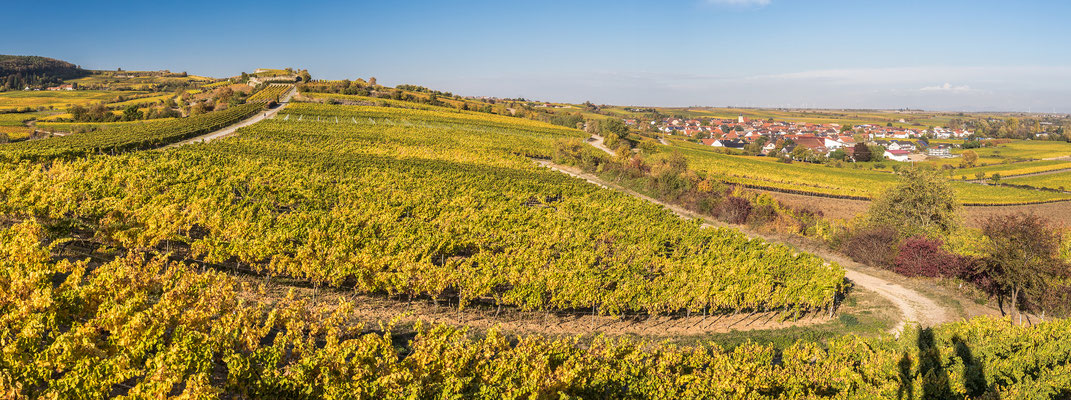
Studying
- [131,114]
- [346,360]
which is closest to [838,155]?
[346,360]

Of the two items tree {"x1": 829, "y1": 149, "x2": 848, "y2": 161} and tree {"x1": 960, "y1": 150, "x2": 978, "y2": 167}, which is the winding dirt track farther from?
tree {"x1": 960, "y1": 150, "x2": 978, "y2": 167}

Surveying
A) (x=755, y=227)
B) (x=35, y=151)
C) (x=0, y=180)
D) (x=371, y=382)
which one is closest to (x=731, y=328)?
(x=371, y=382)

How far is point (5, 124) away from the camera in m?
79.4

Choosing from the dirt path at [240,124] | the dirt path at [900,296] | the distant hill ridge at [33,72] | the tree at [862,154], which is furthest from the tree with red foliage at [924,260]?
the distant hill ridge at [33,72]

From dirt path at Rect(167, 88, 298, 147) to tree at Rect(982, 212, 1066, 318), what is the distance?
74.4 meters

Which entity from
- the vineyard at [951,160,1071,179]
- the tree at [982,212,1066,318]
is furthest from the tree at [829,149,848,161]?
the tree at [982,212,1066,318]

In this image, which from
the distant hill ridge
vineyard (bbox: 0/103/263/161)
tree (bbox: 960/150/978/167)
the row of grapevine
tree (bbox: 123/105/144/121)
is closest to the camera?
the row of grapevine

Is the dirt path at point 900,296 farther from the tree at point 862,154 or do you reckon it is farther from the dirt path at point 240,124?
the tree at point 862,154

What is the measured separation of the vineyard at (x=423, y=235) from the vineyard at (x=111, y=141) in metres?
5.89

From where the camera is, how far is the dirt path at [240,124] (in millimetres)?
69188

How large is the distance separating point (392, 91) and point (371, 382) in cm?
14671

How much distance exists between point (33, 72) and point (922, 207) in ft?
766

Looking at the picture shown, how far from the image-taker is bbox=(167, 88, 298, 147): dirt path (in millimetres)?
69188

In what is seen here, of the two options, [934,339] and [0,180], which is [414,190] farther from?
[934,339]
